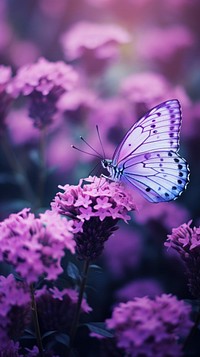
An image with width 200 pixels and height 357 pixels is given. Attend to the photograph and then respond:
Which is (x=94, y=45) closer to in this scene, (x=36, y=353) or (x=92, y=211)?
(x=92, y=211)

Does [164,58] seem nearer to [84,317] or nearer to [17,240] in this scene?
[84,317]

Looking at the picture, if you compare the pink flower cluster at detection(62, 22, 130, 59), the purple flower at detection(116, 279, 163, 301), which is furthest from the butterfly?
the pink flower cluster at detection(62, 22, 130, 59)

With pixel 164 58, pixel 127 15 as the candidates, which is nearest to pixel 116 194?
pixel 164 58

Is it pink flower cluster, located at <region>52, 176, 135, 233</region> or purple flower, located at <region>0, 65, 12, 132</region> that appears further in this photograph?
purple flower, located at <region>0, 65, 12, 132</region>

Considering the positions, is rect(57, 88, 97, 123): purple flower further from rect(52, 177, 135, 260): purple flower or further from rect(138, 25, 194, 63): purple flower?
rect(52, 177, 135, 260): purple flower

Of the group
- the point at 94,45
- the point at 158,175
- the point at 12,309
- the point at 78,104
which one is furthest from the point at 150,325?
the point at 94,45

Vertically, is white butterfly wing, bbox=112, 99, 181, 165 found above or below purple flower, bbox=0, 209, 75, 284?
above

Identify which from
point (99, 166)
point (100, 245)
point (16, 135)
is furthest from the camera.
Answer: point (16, 135)
